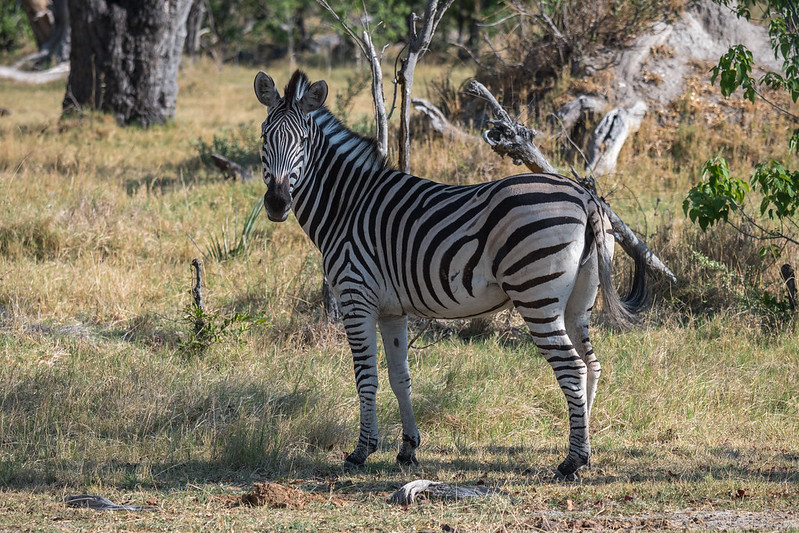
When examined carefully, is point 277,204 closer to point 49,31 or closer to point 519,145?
point 519,145

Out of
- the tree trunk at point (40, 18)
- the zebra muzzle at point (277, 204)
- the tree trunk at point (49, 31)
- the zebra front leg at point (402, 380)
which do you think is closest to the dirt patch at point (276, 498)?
the zebra front leg at point (402, 380)

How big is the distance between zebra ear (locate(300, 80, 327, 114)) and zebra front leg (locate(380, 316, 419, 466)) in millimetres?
1487

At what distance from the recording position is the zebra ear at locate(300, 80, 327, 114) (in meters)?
5.48

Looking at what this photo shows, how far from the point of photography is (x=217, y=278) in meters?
8.62

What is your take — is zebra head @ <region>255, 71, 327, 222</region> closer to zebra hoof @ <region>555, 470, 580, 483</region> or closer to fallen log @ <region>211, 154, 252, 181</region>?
zebra hoof @ <region>555, 470, 580, 483</region>

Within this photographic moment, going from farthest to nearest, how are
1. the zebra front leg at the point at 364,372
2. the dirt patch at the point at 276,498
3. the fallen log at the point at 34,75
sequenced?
the fallen log at the point at 34,75 → the zebra front leg at the point at 364,372 → the dirt patch at the point at 276,498

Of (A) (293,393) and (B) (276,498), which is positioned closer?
(B) (276,498)

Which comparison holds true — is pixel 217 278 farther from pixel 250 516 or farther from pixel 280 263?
pixel 250 516

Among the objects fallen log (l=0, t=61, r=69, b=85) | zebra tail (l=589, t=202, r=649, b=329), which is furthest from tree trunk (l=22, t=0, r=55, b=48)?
zebra tail (l=589, t=202, r=649, b=329)

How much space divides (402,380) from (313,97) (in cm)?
196

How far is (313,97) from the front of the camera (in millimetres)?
5520

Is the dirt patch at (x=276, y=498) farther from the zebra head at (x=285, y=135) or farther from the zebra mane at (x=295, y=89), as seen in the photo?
the zebra mane at (x=295, y=89)

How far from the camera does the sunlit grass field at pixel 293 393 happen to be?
4758mm

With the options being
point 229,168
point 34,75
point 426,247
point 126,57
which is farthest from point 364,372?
point 34,75
